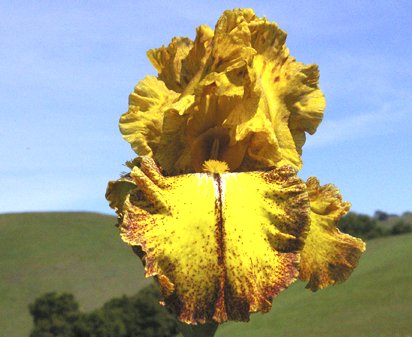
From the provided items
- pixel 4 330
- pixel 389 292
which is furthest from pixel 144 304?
pixel 389 292

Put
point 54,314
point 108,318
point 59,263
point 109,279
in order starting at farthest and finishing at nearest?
1. point 59,263
2. point 109,279
3. point 54,314
4. point 108,318

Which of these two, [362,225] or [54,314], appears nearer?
[54,314]

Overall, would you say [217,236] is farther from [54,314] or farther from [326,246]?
[54,314]

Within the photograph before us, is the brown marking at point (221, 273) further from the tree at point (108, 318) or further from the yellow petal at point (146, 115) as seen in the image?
the tree at point (108, 318)

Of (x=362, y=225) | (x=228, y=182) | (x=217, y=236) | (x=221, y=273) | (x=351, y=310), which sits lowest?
(x=351, y=310)

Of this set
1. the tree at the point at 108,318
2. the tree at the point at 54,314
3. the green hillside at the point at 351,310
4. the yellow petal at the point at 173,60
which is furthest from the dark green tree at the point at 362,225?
the yellow petal at the point at 173,60

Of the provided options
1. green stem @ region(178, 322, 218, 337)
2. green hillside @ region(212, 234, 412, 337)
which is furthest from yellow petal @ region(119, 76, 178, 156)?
green hillside @ region(212, 234, 412, 337)

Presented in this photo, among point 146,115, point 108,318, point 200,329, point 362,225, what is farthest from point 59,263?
point 200,329
